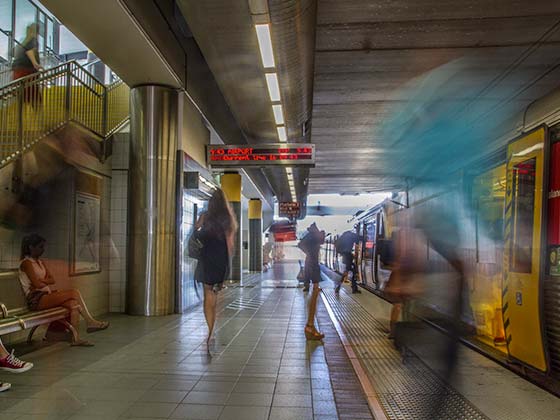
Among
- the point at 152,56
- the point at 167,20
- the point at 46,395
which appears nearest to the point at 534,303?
the point at 46,395

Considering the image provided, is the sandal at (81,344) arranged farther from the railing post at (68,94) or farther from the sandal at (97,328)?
the railing post at (68,94)

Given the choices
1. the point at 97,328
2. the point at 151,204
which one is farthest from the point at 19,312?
the point at 151,204

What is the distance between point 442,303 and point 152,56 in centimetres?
564

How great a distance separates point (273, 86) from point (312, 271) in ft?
12.3

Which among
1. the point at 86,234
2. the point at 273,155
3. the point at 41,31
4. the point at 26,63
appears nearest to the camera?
the point at 86,234

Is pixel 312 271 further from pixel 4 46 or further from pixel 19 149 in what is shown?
pixel 4 46

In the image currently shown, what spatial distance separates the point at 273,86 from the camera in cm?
887

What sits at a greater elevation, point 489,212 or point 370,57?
point 370,57

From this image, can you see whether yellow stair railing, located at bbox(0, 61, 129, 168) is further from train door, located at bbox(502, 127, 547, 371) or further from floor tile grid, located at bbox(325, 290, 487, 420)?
train door, located at bbox(502, 127, 547, 371)

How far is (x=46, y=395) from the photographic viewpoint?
158 inches

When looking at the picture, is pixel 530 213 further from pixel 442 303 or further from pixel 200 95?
pixel 200 95

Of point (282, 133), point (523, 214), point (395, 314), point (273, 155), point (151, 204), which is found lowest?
point (395, 314)

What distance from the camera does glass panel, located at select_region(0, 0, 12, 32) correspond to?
905cm

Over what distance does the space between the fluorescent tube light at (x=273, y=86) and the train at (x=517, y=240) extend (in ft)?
12.0
